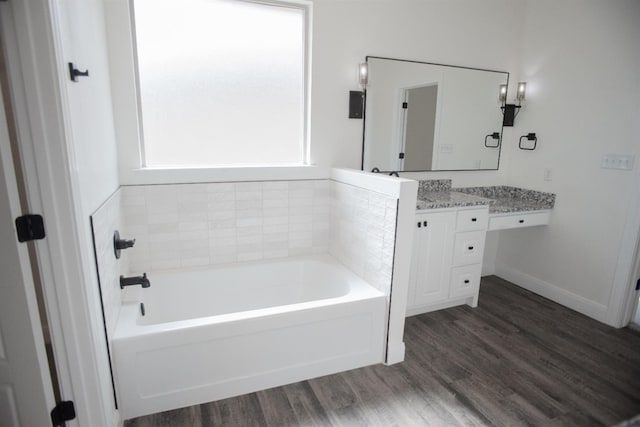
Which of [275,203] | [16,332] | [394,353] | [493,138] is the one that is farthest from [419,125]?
[16,332]

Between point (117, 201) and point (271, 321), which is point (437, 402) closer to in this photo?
point (271, 321)

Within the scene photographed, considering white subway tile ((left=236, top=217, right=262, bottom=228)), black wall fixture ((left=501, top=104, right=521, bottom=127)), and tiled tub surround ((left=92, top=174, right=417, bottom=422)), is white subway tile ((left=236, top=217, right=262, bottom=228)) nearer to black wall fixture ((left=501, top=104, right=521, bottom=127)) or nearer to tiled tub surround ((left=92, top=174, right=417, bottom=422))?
tiled tub surround ((left=92, top=174, right=417, bottom=422))

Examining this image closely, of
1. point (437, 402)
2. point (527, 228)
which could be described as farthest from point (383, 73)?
point (437, 402)

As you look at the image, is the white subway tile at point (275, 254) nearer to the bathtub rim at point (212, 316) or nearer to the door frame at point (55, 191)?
the bathtub rim at point (212, 316)

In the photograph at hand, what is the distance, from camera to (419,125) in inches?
120

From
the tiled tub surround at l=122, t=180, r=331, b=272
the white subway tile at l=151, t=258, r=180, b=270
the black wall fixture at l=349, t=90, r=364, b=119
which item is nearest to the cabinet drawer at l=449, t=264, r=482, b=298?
the tiled tub surround at l=122, t=180, r=331, b=272

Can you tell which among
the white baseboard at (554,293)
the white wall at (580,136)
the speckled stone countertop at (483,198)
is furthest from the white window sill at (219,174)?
the white baseboard at (554,293)

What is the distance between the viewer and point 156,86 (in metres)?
2.38

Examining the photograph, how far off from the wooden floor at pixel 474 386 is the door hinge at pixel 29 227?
107 cm

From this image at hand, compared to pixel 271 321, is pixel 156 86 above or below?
above

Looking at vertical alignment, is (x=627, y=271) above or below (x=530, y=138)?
below

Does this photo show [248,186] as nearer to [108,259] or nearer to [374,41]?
[108,259]

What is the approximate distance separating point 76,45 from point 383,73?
2.07m

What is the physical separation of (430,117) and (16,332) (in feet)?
9.72
